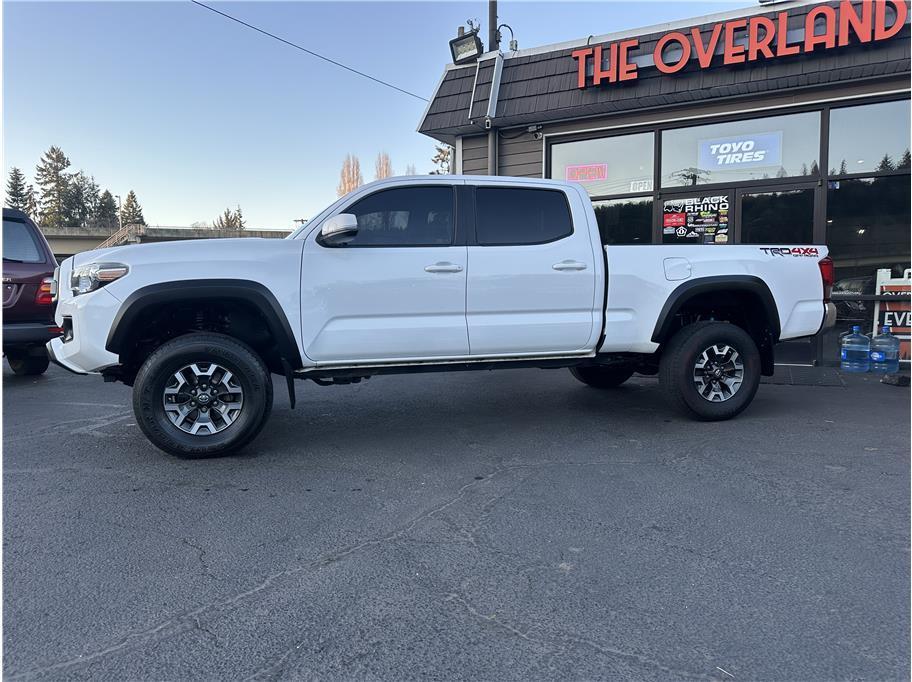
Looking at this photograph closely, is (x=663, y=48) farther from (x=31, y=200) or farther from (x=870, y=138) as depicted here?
(x=31, y=200)

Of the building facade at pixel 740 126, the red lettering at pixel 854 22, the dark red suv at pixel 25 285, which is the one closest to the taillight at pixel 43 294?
the dark red suv at pixel 25 285

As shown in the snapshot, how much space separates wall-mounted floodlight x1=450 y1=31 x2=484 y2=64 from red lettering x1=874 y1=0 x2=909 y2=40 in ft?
17.0

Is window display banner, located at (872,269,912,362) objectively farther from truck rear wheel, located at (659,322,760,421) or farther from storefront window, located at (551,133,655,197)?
truck rear wheel, located at (659,322,760,421)

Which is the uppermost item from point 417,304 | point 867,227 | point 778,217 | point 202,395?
point 778,217

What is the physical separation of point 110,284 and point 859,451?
5313 millimetres

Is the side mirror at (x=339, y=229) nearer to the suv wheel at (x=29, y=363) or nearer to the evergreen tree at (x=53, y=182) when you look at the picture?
the suv wheel at (x=29, y=363)

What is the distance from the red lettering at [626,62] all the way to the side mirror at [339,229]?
594cm

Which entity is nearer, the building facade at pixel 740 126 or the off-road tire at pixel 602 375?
the off-road tire at pixel 602 375

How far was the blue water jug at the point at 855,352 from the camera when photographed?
8547mm

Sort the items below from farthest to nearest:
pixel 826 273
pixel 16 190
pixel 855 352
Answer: pixel 16 190, pixel 855 352, pixel 826 273

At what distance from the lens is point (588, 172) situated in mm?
10211

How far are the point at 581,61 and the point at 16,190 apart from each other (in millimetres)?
98957

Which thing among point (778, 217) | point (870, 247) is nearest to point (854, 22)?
point (778, 217)

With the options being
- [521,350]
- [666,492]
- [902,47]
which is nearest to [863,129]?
[902,47]
